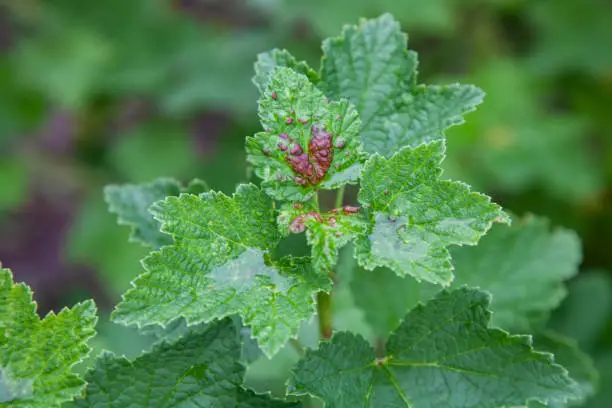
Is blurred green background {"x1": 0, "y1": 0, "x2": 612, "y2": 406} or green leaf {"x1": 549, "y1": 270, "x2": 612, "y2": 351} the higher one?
blurred green background {"x1": 0, "y1": 0, "x2": 612, "y2": 406}

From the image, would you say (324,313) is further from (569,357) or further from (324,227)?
(569,357)

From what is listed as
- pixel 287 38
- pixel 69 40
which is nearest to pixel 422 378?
pixel 287 38

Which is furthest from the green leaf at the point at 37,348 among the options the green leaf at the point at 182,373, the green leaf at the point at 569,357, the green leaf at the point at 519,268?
the green leaf at the point at 569,357

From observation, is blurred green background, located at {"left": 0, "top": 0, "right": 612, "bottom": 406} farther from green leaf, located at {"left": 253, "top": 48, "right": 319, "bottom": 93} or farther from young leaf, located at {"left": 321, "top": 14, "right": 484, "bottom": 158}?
green leaf, located at {"left": 253, "top": 48, "right": 319, "bottom": 93}

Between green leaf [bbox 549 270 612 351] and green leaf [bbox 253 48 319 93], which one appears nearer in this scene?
green leaf [bbox 253 48 319 93]

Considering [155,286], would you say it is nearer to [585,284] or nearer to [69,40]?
[585,284]

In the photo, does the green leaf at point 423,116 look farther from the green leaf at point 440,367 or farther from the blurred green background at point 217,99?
the blurred green background at point 217,99

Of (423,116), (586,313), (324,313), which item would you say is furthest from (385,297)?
(586,313)

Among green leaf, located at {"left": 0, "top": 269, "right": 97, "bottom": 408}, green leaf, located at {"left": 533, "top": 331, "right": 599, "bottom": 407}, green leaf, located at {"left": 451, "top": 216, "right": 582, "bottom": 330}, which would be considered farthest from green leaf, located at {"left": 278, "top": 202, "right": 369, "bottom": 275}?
green leaf, located at {"left": 533, "top": 331, "right": 599, "bottom": 407}

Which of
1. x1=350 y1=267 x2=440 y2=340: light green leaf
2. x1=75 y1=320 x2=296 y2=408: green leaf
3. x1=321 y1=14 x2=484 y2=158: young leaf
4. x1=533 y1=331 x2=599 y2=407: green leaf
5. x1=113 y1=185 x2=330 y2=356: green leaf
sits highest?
x1=321 y1=14 x2=484 y2=158: young leaf
